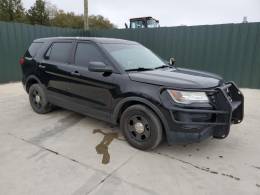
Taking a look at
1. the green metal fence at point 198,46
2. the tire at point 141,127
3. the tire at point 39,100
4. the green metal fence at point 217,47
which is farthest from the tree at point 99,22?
the tire at point 141,127

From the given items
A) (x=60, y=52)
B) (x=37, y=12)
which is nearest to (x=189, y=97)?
(x=60, y=52)

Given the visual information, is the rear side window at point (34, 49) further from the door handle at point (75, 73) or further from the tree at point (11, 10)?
the tree at point (11, 10)

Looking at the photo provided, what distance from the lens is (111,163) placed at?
2967 mm

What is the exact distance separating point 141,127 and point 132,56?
Answer: 1328 millimetres

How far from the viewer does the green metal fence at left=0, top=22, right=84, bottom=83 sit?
8.21 meters

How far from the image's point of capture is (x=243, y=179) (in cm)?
268

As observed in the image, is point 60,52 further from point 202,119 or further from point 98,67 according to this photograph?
point 202,119

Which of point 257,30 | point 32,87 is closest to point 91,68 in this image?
point 32,87

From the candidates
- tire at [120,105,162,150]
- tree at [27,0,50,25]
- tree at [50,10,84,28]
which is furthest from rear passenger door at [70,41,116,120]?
tree at [50,10,84,28]

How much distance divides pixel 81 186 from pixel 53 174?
445 mm

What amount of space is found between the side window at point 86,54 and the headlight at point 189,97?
1416 mm

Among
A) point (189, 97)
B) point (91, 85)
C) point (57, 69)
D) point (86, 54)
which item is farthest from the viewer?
point (57, 69)

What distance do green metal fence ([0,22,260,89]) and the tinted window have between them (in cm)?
496

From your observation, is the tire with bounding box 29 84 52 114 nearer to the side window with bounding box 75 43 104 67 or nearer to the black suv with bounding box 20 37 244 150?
the black suv with bounding box 20 37 244 150
